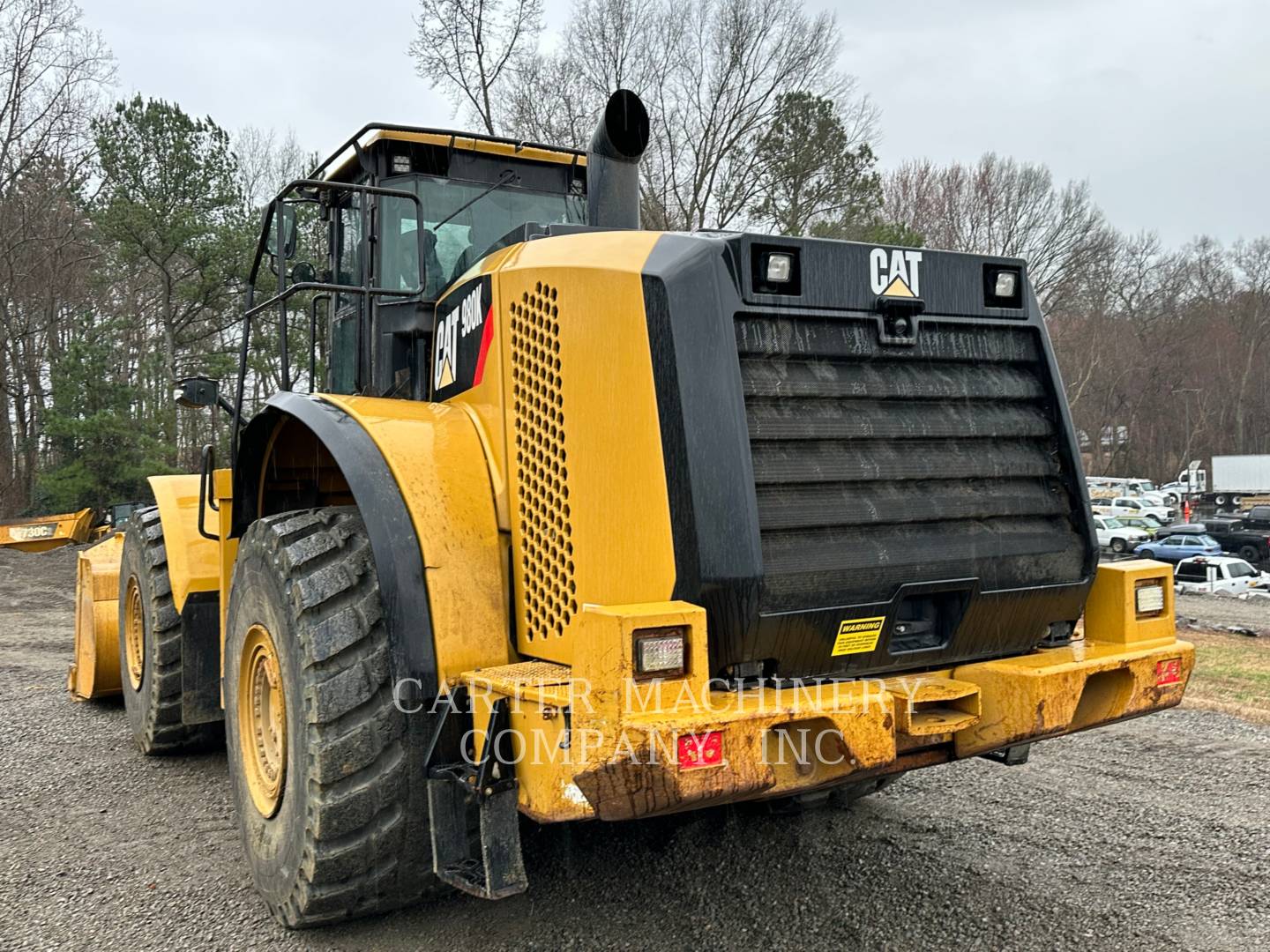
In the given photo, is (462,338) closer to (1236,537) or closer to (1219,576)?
(1219,576)

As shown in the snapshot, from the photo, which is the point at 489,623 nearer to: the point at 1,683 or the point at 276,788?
the point at 276,788

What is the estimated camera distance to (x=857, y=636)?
3.23 meters

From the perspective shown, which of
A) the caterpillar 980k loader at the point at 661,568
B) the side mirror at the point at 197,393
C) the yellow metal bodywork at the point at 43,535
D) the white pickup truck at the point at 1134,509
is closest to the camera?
the caterpillar 980k loader at the point at 661,568

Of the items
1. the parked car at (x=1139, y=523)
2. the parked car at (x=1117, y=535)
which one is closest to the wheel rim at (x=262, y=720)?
the parked car at (x=1117, y=535)

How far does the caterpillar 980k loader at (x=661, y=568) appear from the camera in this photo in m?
2.90

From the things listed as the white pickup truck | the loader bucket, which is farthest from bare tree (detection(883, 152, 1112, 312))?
the loader bucket

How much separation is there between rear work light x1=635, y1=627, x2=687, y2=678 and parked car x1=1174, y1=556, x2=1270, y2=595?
74.7 feet

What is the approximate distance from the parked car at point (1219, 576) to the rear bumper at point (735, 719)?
71.5ft

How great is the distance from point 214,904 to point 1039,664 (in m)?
2.95

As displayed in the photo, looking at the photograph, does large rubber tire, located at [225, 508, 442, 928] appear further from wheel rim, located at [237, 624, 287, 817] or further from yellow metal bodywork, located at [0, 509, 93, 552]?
yellow metal bodywork, located at [0, 509, 93, 552]

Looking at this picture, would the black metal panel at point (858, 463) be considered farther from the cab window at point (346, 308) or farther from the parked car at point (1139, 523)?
the parked car at point (1139, 523)

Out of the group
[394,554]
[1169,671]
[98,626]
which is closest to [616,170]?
[394,554]

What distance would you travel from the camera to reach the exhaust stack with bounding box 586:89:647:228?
401 centimetres

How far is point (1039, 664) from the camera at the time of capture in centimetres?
338
